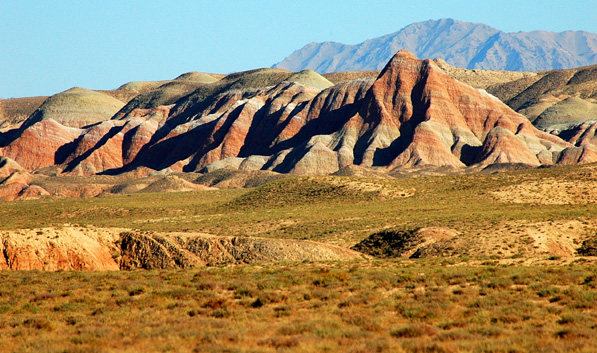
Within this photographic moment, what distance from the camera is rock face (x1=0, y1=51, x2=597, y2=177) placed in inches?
5960

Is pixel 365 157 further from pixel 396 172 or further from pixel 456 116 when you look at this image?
pixel 456 116

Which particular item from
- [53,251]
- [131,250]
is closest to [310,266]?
[131,250]

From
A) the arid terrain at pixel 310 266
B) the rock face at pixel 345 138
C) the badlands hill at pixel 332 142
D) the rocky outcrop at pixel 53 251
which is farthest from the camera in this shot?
the rock face at pixel 345 138

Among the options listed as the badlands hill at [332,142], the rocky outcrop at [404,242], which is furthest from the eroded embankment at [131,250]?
the badlands hill at [332,142]

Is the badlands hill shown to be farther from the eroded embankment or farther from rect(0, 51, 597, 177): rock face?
the eroded embankment

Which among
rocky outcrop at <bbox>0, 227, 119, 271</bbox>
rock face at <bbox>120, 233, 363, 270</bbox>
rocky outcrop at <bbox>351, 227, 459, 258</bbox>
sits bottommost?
rocky outcrop at <bbox>351, 227, 459, 258</bbox>

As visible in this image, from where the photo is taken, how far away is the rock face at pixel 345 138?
15138 centimetres

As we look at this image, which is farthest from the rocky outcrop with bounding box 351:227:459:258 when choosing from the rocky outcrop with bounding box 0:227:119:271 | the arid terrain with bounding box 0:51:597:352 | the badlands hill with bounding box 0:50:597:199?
the badlands hill with bounding box 0:50:597:199

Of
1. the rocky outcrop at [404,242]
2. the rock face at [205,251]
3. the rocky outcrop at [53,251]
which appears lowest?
the rocky outcrop at [404,242]

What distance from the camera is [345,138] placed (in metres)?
162

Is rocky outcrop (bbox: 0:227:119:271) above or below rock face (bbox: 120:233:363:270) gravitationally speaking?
above

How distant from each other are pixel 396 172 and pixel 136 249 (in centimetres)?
10378

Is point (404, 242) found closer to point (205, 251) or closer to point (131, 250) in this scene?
point (205, 251)

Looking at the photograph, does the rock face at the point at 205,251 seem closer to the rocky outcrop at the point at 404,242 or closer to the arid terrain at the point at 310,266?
the arid terrain at the point at 310,266
